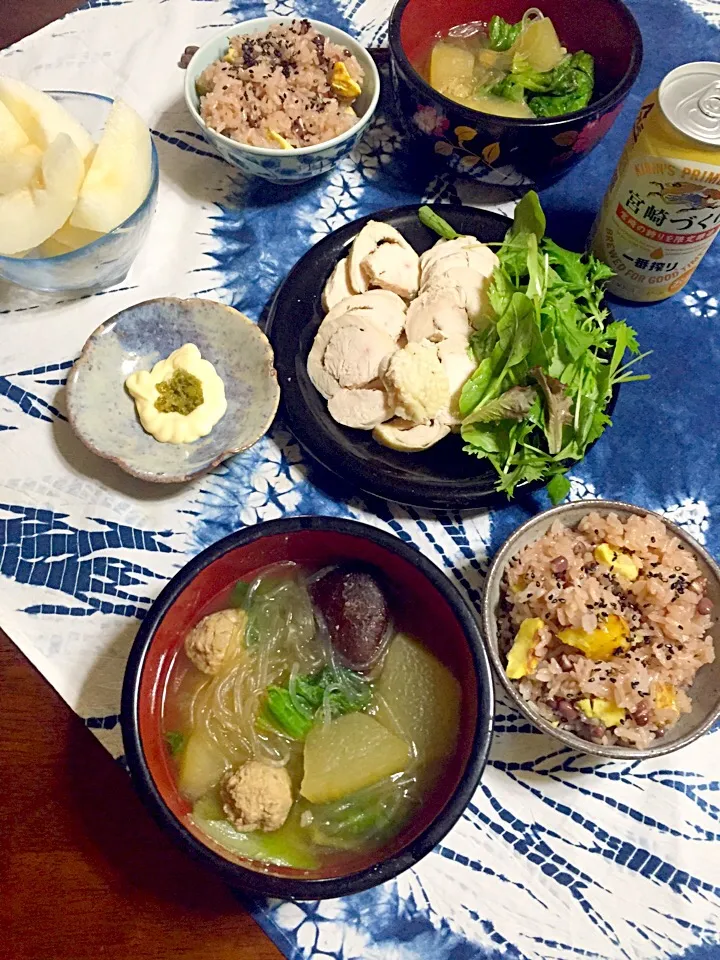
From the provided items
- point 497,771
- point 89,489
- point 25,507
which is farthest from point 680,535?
point 25,507

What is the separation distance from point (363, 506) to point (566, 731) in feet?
1.99

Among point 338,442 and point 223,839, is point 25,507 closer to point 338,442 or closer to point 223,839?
point 338,442

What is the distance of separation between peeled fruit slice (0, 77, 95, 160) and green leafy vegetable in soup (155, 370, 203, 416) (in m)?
0.53

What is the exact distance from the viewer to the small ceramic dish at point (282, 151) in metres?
1.72

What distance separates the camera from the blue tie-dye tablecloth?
4.23ft

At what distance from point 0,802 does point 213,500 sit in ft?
2.25

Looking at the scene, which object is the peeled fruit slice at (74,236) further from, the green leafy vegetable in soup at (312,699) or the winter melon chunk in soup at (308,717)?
the green leafy vegetable in soup at (312,699)

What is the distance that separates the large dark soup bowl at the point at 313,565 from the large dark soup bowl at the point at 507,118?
1.02m

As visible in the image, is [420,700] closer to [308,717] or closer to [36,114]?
[308,717]

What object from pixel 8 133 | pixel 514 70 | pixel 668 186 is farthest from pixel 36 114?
pixel 668 186

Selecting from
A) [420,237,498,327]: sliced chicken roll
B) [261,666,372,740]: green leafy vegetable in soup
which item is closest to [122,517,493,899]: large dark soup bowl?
[261,666,372,740]: green leafy vegetable in soup

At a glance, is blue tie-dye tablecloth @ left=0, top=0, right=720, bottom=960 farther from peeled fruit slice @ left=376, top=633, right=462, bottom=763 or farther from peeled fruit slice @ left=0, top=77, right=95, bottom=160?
peeled fruit slice @ left=0, top=77, right=95, bottom=160

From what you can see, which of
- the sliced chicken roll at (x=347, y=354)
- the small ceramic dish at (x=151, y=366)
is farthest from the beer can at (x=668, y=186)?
the small ceramic dish at (x=151, y=366)

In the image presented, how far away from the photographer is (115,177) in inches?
63.1
